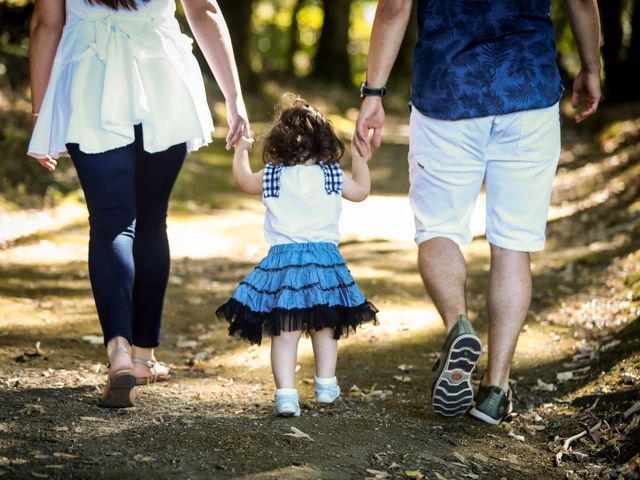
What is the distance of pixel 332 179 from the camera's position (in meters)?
3.83

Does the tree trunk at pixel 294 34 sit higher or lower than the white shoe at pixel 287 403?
higher

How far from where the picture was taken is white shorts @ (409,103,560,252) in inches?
148

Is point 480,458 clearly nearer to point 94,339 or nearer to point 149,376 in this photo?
point 149,376

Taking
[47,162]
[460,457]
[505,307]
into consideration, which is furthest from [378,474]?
[47,162]

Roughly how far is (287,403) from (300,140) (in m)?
1.11

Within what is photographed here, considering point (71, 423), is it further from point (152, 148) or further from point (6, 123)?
point (6, 123)

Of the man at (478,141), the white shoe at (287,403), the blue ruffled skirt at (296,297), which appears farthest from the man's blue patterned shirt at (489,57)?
the white shoe at (287,403)

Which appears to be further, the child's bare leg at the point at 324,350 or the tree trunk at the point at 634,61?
the tree trunk at the point at 634,61

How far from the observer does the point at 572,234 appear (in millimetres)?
8539

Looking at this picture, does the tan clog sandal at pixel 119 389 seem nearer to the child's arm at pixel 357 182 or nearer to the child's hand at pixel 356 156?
the child's arm at pixel 357 182

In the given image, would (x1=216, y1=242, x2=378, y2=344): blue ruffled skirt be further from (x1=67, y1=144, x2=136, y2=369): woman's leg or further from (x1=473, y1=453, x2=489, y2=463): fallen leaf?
(x1=473, y1=453, x2=489, y2=463): fallen leaf

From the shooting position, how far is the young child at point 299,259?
3.69 metres

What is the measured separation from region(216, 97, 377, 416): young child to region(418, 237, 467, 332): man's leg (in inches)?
11.4

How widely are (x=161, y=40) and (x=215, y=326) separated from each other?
2.30 meters
